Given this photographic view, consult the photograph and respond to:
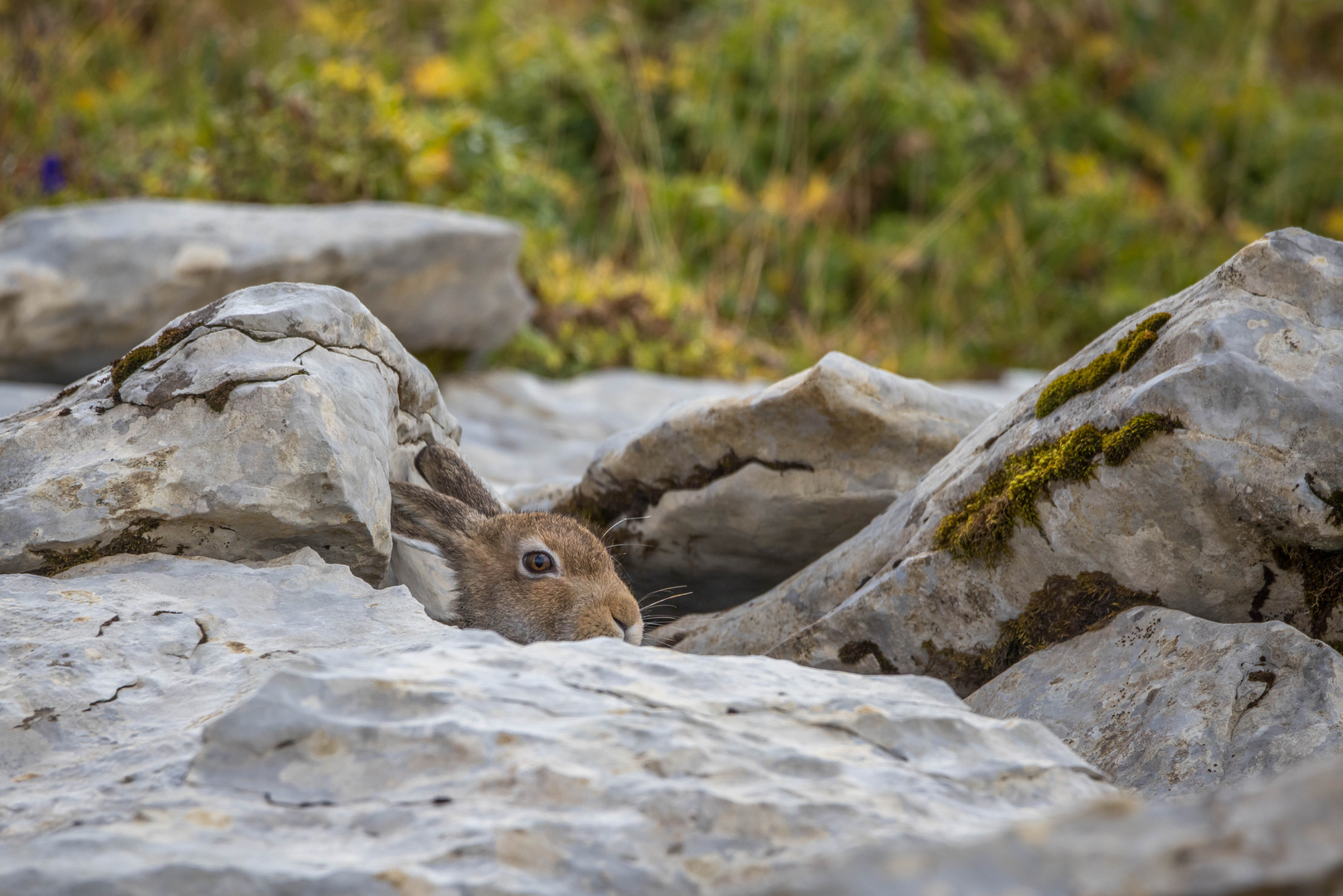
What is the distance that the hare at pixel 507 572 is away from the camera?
13.2 ft

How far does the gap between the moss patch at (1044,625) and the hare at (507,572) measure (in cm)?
118

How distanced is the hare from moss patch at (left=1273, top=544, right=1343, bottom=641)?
216 cm

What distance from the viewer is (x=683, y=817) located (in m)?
1.97

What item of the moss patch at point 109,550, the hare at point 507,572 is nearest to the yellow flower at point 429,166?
the hare at point 507,572

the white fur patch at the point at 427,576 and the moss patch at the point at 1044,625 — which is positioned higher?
the moss patch at the point at 1044,625

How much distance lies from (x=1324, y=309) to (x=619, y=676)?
7.66 feet

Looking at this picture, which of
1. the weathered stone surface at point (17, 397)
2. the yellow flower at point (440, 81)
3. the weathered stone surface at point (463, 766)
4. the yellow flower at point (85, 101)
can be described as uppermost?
the yellow flower at point (440, 81)

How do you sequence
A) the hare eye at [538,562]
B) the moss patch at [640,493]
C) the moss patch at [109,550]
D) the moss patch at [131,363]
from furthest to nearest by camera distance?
1. the moss patch at [640,493]
2. the hare eye at [538,562]
3. the moss patch at [131,363]
4. the moss patch at [109,550]

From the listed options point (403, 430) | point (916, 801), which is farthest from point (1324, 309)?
point (403, 430)

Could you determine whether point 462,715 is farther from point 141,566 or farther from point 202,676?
point 141,566

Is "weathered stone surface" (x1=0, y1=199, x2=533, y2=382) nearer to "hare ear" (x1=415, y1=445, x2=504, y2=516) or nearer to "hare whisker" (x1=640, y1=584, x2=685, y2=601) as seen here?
"hare ear" (x1=415, y1=445, x2=504, y2=516)

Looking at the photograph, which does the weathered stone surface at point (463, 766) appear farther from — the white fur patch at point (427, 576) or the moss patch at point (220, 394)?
the white fur patch at point (427, 576)

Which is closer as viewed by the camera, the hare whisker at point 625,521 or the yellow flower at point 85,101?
the hare whisker at point 625,521

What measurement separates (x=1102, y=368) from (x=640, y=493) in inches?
85.5
